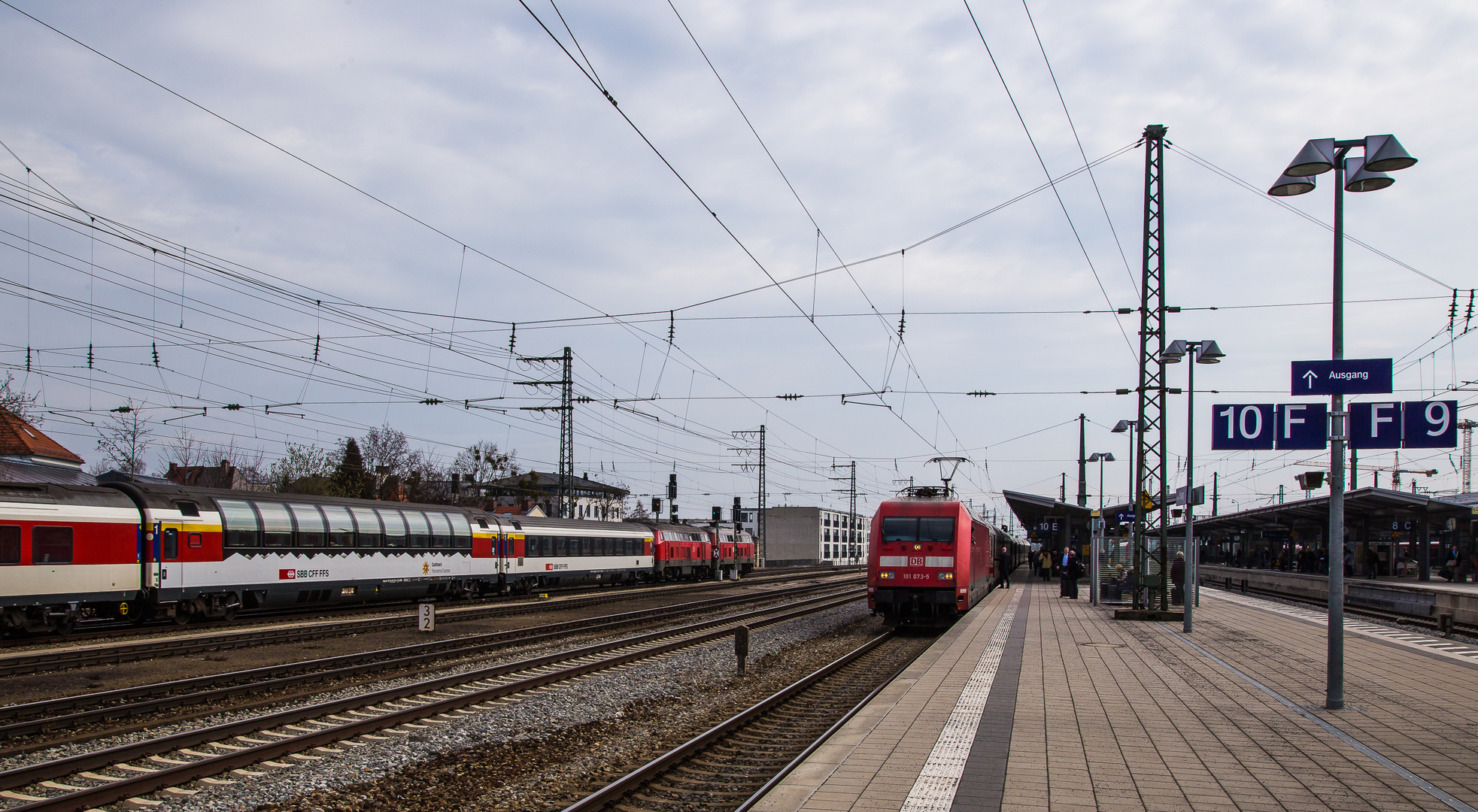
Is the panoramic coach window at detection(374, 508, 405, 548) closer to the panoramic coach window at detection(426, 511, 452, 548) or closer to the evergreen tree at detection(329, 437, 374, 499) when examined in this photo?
the panoramic coach window at detection(426, 511, 452, 548)

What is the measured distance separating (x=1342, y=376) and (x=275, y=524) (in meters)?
A: 21.3

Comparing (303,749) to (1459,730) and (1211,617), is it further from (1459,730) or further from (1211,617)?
(1211,617)

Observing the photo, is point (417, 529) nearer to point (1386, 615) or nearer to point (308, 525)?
point (308, 525)

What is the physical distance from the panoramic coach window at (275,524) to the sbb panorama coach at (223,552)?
3 centimetres

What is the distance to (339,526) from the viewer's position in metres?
24.6

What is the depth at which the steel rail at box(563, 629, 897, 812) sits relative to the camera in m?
7.18

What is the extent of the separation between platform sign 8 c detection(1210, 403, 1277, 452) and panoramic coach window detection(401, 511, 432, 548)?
2190cm

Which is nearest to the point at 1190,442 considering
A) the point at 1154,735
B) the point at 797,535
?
the point at 1154,735

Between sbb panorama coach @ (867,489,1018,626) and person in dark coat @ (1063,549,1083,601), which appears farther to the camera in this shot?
person in dark coat @ (1063,549,1083,601)

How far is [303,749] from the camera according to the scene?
29.3ft

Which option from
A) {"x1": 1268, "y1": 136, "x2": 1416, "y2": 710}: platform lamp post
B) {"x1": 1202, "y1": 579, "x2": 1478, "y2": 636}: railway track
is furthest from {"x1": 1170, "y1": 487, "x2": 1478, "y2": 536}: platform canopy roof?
{"x1": 1268, "y1": 136, "x2": 1416, "y2": 710}: platform lamp post

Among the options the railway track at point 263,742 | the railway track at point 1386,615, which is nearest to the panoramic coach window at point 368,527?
the railway track at point 263,742

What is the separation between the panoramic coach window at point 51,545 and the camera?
56.0 feet

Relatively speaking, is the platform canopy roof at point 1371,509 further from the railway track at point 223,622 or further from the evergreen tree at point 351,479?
the evergreen tree at point 351,479
